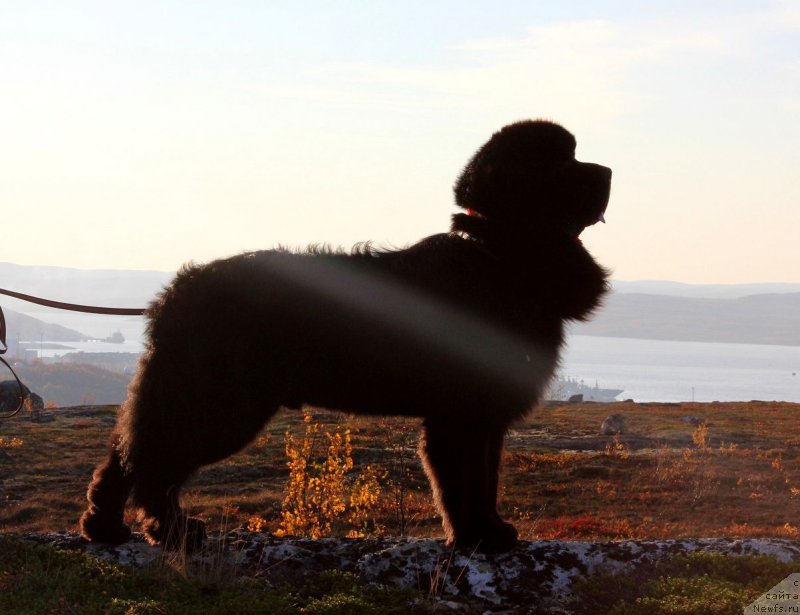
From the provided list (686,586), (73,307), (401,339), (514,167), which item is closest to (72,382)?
(73,307)

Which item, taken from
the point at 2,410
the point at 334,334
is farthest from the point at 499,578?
the point at 2,410

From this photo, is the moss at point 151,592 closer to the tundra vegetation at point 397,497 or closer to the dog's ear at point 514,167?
the tundra vegetation at point 397,497

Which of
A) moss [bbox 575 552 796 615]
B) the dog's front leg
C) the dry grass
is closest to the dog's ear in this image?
the dog's front leg

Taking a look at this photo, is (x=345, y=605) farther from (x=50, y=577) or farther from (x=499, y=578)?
(x=50, y=577)

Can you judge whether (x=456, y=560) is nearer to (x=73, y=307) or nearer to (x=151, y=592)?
(x=151, y=592)

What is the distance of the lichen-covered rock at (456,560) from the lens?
16.9 feet

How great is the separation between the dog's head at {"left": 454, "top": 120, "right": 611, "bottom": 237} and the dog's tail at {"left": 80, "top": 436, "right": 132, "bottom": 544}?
2.69 m

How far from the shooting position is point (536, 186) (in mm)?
5660

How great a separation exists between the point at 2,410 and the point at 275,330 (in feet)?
96.3

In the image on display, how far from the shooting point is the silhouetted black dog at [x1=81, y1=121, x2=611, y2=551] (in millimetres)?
5355

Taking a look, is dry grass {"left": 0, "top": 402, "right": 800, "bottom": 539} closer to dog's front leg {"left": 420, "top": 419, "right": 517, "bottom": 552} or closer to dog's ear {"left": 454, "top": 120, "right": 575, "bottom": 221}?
dog's front leg {"left": 420, "top": 419, "right": 517, "bottom": 552}

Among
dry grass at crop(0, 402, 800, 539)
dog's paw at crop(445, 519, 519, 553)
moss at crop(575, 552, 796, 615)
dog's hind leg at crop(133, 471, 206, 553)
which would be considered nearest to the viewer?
moss at crop(575, 552, 796, 615)

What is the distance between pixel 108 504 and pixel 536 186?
10.6ft

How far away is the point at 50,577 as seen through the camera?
4.93m
